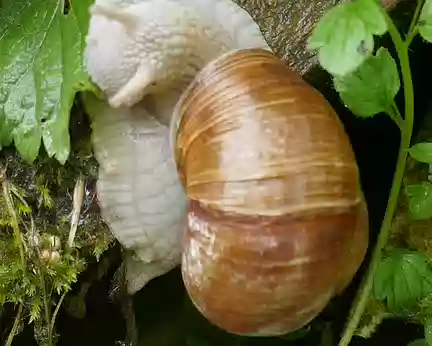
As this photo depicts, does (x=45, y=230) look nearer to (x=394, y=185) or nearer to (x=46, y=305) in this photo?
(x=46, y=305)

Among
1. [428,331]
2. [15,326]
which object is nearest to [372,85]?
[428,331]

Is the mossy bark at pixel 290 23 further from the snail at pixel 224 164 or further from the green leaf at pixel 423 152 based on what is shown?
the green leaf at pixel 423 152

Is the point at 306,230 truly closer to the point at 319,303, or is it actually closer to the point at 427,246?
the point at 319,303

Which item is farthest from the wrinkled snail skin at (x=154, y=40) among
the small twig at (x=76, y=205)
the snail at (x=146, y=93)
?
the small twig at (x=76, y=205)

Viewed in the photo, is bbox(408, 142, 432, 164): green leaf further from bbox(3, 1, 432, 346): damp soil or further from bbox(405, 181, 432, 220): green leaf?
bbox(3, 1, 432, 346): damp soil

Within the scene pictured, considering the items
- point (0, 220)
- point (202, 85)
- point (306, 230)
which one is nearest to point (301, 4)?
point (202, 85)

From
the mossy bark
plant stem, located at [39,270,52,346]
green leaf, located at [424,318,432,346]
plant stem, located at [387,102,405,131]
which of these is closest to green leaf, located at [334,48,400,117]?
plant stem, located at [387,102,405,131]

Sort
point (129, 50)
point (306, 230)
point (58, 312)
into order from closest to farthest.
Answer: point (306, 230) → point (129, 50) → point (58, 312)
